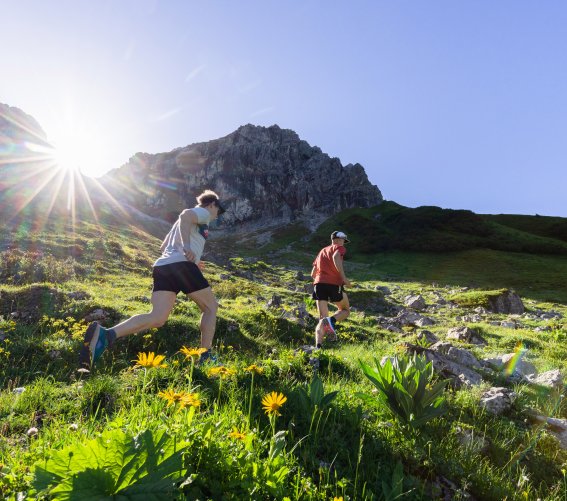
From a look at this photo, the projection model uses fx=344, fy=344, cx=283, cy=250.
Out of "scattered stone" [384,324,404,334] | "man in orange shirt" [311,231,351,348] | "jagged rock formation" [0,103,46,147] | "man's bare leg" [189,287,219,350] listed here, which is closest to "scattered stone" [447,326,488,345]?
"scattered stone" [384,324,404,334]

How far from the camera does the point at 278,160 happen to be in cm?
13200

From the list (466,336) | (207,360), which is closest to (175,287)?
(207,360)

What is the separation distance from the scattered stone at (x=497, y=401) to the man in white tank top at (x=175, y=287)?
12.1 ft

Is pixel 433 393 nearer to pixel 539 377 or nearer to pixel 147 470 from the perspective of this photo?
pixel 147 470

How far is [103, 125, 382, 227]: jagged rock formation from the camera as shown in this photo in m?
124

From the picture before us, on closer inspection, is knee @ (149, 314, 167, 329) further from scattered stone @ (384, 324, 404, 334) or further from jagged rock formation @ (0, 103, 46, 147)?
jagged rock formation @ (0, 103, 46, 147)

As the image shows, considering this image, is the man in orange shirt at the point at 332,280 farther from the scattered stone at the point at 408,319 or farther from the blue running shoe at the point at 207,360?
the scattered stone at the point at 408,319

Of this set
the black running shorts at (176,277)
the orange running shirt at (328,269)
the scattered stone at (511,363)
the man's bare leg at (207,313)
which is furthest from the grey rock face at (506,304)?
the black running shorts at (176,277)

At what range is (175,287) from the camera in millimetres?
5191

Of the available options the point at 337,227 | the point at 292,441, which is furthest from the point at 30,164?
the point at 292,441

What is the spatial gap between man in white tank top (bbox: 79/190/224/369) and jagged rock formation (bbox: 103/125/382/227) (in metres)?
114

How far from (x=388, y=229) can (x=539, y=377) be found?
257 ft

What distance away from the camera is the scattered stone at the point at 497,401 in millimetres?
4066

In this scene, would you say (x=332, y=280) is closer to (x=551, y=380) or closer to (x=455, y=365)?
(x=455, y=365)
